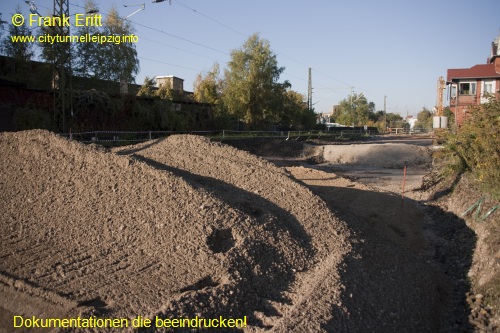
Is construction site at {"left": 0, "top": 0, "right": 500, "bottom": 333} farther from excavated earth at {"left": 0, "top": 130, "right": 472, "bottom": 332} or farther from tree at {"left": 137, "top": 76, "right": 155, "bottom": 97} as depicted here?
tree at {"left": 137, "top": 76, "right": 155, "bottom": 97}

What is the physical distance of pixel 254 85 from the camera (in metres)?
39.8

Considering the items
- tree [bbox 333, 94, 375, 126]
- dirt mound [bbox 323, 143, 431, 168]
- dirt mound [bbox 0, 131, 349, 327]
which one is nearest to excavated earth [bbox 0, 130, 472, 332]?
dirt mound [bbox 0, 131, 349, 327]

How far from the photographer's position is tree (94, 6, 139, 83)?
32188 mm

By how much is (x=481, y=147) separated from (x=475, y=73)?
91.3ft

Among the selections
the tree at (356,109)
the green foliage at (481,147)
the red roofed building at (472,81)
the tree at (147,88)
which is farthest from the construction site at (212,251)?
the tree at (356,109)

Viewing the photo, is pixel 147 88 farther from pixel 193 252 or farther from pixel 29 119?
pixel 193 252

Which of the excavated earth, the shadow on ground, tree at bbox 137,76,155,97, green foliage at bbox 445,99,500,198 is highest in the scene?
tree at bbox 137,76,155,97

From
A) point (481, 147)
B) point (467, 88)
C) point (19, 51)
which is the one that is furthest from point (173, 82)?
point (481, 147)

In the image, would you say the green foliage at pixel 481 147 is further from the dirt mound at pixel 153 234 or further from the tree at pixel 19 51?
the tree at pixel 19 51

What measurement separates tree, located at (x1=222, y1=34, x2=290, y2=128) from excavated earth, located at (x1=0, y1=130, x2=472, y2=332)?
31.8 m

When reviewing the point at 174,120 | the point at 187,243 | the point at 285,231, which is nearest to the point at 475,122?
the point at 285,231

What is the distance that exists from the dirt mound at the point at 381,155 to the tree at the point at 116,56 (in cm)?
1819

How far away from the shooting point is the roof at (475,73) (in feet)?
111

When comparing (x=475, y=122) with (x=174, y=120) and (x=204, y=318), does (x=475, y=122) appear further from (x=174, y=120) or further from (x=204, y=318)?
(x=174, y=120)
